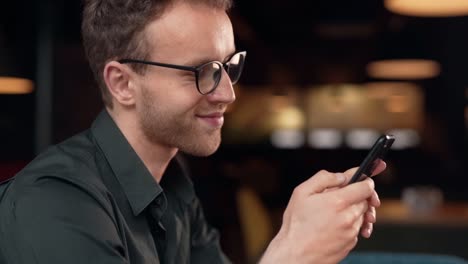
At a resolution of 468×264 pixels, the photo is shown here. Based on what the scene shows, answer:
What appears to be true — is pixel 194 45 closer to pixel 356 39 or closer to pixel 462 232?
pixel 462 232

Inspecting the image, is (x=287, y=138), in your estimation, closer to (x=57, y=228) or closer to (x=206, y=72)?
(x=206, y=72)

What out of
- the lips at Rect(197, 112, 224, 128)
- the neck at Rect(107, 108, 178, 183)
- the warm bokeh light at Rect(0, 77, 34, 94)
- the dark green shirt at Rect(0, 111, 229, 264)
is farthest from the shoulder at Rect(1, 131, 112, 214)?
the warm bokeh light at Rect(0, 77, 34, 94)

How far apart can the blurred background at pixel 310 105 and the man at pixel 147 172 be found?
9.33 ft

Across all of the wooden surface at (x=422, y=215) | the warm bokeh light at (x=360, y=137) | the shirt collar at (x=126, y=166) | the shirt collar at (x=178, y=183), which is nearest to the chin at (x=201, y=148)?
the shirt collar at (x=126, y=166)

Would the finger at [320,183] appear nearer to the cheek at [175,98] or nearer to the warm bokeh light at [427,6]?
the cheek at [175,98]

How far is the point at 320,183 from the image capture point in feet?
4.38

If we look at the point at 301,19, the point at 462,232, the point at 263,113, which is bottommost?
the point at 263,113

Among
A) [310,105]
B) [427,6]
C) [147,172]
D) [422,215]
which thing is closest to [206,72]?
[147,172]

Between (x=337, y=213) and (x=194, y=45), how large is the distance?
0.49m

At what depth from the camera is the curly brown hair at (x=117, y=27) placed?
1.59 meters

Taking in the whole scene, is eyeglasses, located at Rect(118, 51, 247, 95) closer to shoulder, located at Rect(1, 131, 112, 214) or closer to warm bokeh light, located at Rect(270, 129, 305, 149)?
shoulder, located at Rect(1, 131, 112, 214)

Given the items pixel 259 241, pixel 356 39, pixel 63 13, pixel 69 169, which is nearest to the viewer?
pixel 69 169

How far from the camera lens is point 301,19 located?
1159cm

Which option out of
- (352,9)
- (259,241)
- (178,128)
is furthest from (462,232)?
(352,9)
